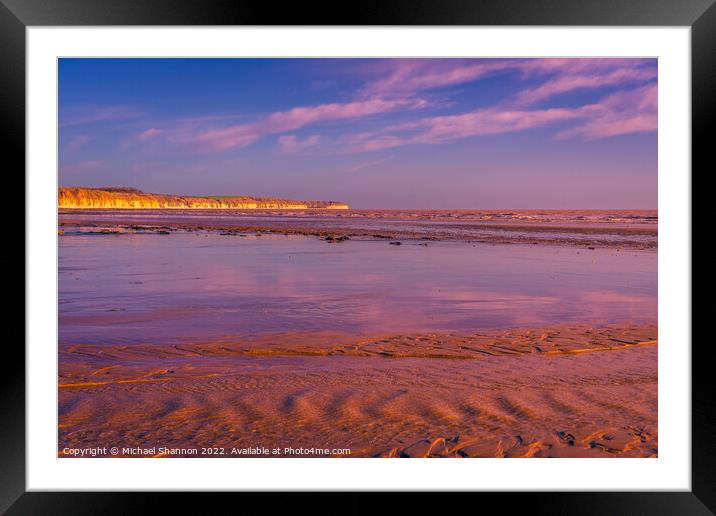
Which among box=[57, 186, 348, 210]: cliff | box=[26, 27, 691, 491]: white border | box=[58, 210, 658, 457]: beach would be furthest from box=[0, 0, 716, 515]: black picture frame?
box=[57, 186, 348, 210]: cliff

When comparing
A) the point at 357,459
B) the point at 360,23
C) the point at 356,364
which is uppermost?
the point at 360,23

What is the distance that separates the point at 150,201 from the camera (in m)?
79.3

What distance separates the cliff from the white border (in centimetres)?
5966

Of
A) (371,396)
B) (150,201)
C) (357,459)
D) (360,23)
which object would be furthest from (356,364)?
(150,201)

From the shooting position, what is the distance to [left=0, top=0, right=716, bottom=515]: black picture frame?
8.24ft

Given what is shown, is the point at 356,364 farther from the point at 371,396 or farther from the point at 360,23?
the point at 360,23

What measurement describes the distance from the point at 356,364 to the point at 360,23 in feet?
8.08

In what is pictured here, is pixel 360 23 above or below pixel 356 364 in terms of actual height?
above

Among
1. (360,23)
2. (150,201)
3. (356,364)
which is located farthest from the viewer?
(150,201)

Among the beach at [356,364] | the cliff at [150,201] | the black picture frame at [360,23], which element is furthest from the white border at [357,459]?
the cliff at [150,201]

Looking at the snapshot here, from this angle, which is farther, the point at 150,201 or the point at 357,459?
the point at 150,201

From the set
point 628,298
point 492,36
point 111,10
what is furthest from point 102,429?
point 628,298

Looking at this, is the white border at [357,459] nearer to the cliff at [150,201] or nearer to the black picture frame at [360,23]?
the black picture frame at [360,23]

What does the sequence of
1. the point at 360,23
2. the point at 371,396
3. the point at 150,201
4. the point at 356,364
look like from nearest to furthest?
the point at 360,23
the point at 371,396
the point at 356,364
the point at 150,201
